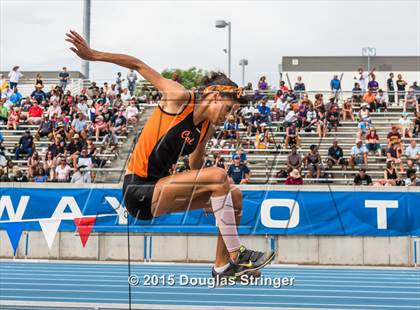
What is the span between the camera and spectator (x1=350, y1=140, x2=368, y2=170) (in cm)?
1485

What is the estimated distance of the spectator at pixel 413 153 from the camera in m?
14.8

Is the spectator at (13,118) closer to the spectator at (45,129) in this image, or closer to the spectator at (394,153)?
the spectator at (45,129)

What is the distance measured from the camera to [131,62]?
4.50m

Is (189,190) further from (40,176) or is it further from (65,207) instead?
(40,176)

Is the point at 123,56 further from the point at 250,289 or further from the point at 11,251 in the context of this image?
the point at 11,251

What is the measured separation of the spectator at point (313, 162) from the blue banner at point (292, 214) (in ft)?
1.52

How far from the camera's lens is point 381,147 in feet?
50.6

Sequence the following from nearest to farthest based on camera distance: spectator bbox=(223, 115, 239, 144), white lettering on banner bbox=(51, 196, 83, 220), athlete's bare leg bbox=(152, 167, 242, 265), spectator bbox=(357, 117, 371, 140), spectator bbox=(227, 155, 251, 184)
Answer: athlete's bare leg bbox=(152, 167, 242, 265), spectator bbox=(223, 115, 239, 144), spectator bbox=(227, 155, 251, 184), spectator bbox=(357, 117, 371, 140), white lettering on banner bbox=(51, 196, 83, 220)

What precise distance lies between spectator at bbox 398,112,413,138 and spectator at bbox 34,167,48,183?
7.44 meters

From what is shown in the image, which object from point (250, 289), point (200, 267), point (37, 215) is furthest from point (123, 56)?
point (37, 215)

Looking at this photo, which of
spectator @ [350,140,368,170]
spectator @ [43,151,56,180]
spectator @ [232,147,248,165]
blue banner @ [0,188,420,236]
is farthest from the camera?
spectator @ [43,151,56,180]

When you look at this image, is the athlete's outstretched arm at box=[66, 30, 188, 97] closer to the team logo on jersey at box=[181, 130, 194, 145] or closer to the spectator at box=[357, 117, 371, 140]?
the team logo on jersey at box=[181, 130, 194, 145]

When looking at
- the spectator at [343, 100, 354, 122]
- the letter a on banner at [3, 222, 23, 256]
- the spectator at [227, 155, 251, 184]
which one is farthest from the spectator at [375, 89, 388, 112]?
the letter a on banner at [3, 222, 23, 256]

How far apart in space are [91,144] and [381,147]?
19.0 ft
